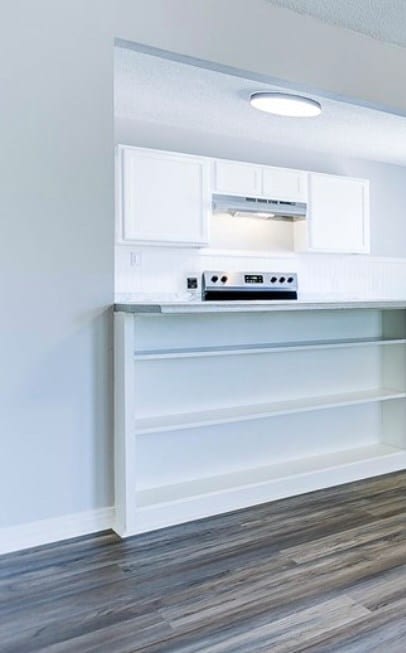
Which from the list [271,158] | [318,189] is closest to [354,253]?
[318,189]

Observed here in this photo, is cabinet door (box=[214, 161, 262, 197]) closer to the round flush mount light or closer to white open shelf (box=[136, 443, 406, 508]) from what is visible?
the round flush mount light

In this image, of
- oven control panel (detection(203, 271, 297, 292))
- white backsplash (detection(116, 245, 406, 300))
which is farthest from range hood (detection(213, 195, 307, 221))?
oven control panel (detection(203, 271, 297, 292))

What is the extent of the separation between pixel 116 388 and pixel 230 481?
81cm

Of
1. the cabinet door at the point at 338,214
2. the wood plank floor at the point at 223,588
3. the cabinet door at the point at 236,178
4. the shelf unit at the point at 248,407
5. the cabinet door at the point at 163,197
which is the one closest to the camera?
the wood plank floor at the point at 223,588

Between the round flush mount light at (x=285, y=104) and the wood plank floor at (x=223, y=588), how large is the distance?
2.71 m

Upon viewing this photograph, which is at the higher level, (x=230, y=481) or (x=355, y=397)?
(x=355, y=397)

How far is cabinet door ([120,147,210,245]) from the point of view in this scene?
4125 mm

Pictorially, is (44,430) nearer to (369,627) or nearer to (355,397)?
(369,627)

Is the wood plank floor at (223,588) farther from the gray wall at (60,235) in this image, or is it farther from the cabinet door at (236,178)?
the cabinet door at (236,178)

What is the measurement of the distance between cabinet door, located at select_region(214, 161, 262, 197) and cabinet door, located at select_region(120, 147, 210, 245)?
13 centimetres

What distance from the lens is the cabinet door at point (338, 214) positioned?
502cm

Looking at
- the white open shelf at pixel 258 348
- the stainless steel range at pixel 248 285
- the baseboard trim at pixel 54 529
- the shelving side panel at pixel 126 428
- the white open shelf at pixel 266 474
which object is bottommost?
the baseboard trim at pixel 54 529

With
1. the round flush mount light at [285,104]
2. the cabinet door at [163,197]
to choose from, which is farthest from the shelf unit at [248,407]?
the cabinet door at [163,197]

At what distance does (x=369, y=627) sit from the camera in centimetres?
161
